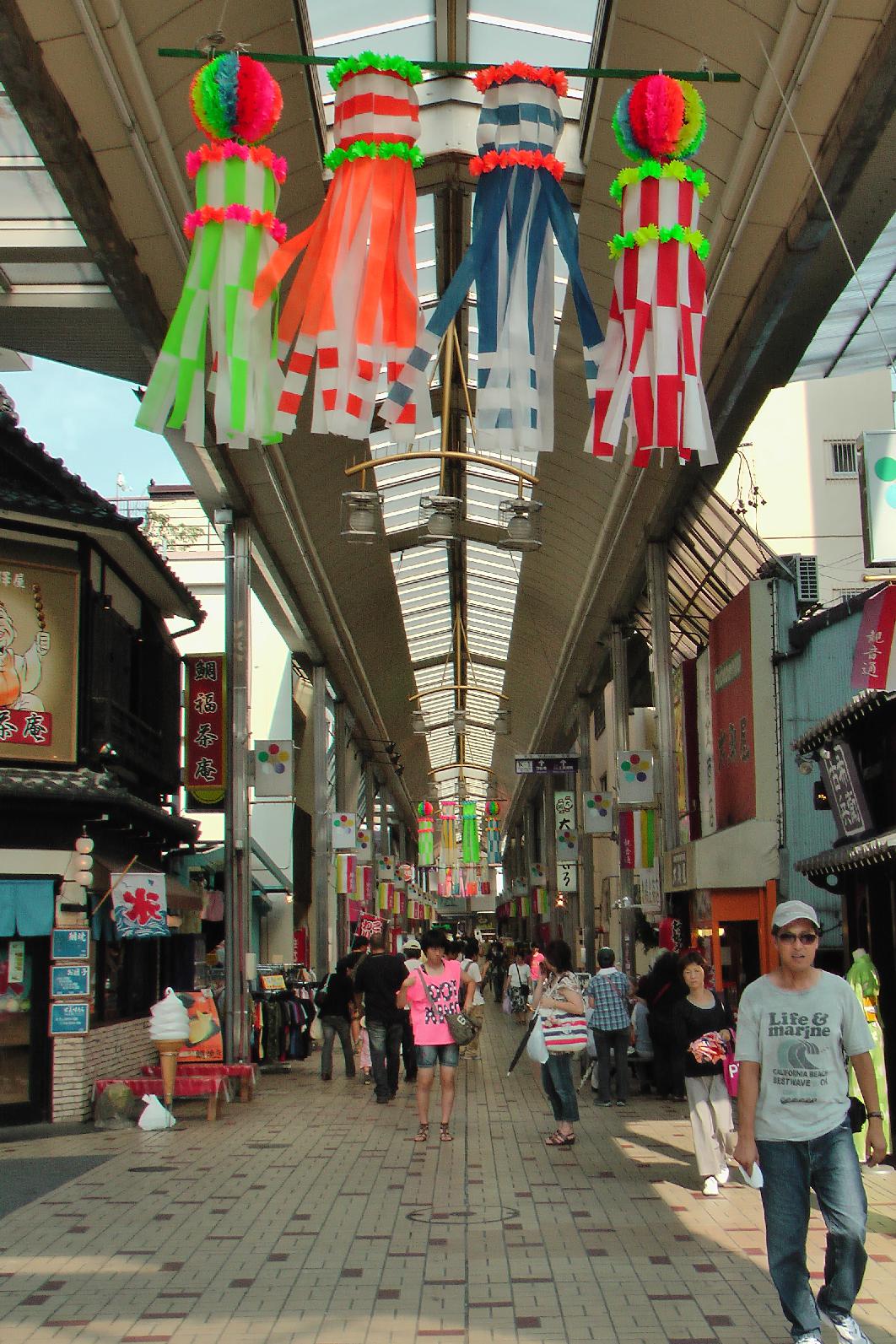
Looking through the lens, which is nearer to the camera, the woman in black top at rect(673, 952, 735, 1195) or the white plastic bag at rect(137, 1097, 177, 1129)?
the woman in black top at rect(673, 952, 735, 1195)

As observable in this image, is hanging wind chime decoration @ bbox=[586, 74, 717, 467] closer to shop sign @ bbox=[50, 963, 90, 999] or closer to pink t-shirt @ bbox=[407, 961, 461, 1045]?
pink t-shirt @ bbox=[407, 961, 461, 1045]

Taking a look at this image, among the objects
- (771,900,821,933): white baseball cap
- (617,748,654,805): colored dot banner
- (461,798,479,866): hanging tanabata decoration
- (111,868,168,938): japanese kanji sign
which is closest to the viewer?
(771,900,821,933): white baseball cap

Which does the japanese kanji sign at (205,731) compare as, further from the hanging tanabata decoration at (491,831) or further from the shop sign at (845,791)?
the hanging tanabata decoration at (491,831)

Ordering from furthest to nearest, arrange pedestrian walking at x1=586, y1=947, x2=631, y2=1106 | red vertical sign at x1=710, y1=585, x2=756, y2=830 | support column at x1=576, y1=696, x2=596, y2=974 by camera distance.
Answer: support column at x1=576, y1=696, x2=596, y2=974 → red vertical sign at x1=710, y1=585, x2=756, y2=830 → pedestrian walking at x1=586, y1=947, x2=631, y2=1106

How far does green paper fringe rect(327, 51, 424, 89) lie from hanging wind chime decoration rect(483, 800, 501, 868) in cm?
4664

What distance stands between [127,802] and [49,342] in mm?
4287

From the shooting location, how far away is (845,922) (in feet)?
31.2

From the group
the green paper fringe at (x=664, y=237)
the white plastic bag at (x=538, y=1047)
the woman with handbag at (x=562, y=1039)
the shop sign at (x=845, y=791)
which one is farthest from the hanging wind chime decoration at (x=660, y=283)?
the white plastic bag at (x=538, y=1047)

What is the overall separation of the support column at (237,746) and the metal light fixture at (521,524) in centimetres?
312

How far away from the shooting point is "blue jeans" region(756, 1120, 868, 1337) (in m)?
4.51

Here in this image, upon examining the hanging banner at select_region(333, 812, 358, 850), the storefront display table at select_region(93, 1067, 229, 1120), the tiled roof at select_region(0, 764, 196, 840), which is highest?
the hanging banner at select_region(333, 812, 358, 850)

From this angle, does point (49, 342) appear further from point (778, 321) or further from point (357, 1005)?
point (357, 1005)

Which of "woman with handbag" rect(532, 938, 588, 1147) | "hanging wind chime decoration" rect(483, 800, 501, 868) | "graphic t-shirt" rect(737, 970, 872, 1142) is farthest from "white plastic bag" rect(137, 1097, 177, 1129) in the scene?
"hanging wind chime decoration" rect(483, 800, 501, 868)

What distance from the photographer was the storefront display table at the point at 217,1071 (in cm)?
1315
